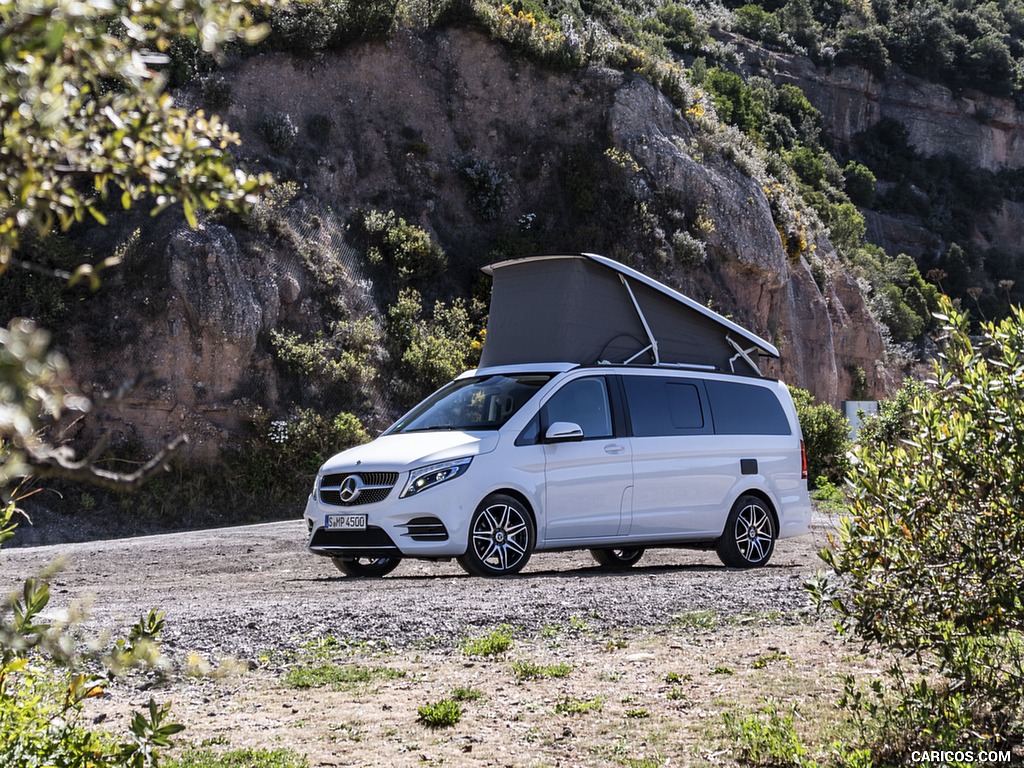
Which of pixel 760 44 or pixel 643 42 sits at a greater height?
pixel 760 44

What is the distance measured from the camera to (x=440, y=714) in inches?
211

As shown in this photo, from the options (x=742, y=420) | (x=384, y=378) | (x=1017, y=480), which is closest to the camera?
(x=1017, y=480)

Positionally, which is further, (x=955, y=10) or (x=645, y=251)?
(x=955, y=10)

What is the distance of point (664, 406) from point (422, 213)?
17861 mm

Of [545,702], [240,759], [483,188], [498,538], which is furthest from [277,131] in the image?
[240,759]

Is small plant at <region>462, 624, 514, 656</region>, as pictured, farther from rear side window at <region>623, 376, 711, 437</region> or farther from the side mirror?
rear side window at <region>623, 376, 711, 437</region>

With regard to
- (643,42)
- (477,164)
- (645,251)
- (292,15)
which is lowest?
(645,251)

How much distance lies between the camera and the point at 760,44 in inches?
2955

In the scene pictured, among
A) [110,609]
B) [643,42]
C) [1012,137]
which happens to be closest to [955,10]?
[1012,137]

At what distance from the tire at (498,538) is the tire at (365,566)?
1.15 m

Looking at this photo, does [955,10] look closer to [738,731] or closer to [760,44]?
[760,44]

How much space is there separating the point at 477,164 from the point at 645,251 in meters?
5.11

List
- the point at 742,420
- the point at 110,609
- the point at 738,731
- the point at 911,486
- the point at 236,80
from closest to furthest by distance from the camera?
the point at 911,486 < the point at 738,731 < the point at 110,609 < the point at 742,420 < the point at 236,80

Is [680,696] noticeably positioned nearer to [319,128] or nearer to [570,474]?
[570,474]
